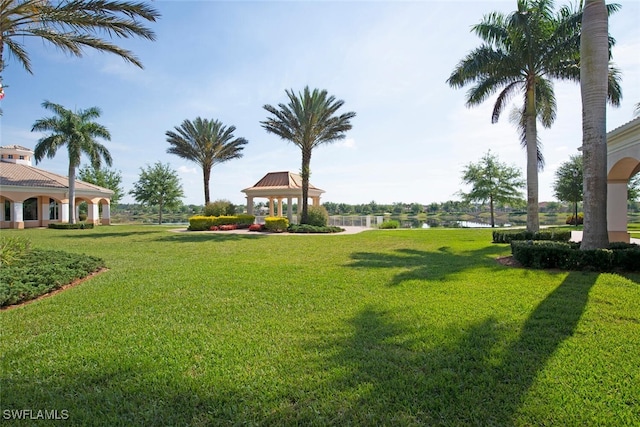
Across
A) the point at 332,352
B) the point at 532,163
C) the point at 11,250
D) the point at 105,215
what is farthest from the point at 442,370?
the point at 105,215

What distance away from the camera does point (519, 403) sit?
2607mm

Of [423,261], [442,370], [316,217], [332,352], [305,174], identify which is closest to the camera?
[442,370]

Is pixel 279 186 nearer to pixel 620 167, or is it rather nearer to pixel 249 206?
pixel 249 206

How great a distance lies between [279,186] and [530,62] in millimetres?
19080

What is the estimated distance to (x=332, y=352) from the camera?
354 centimetres

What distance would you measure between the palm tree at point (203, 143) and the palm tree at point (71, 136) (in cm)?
547

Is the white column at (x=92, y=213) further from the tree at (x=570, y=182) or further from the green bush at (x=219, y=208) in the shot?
the tree at (x=570, y=182)

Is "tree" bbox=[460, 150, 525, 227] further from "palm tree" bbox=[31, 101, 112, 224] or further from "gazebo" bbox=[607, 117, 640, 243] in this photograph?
"palm tree" bbox=[31, 101, 112, 224]

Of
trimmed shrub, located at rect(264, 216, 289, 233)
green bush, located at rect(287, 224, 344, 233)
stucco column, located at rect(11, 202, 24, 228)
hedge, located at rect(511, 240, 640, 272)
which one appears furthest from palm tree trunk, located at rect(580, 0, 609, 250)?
stucco column, located at rect(11, 202, 24, 228)

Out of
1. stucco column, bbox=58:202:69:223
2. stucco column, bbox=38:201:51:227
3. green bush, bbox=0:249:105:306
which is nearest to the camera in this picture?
green bush, bbox=0:249:105:306

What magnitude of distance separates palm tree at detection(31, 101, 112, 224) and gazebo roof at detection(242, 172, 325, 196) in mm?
12279

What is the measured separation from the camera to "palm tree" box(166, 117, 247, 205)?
89.1 feet

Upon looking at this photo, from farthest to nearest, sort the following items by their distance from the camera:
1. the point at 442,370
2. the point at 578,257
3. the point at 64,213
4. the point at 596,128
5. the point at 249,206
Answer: the point at 249,206 < the point at 64,213 < the point at 596,128 < the point at 578,257 < the point at 442,370

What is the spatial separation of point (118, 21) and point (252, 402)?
10.0m
